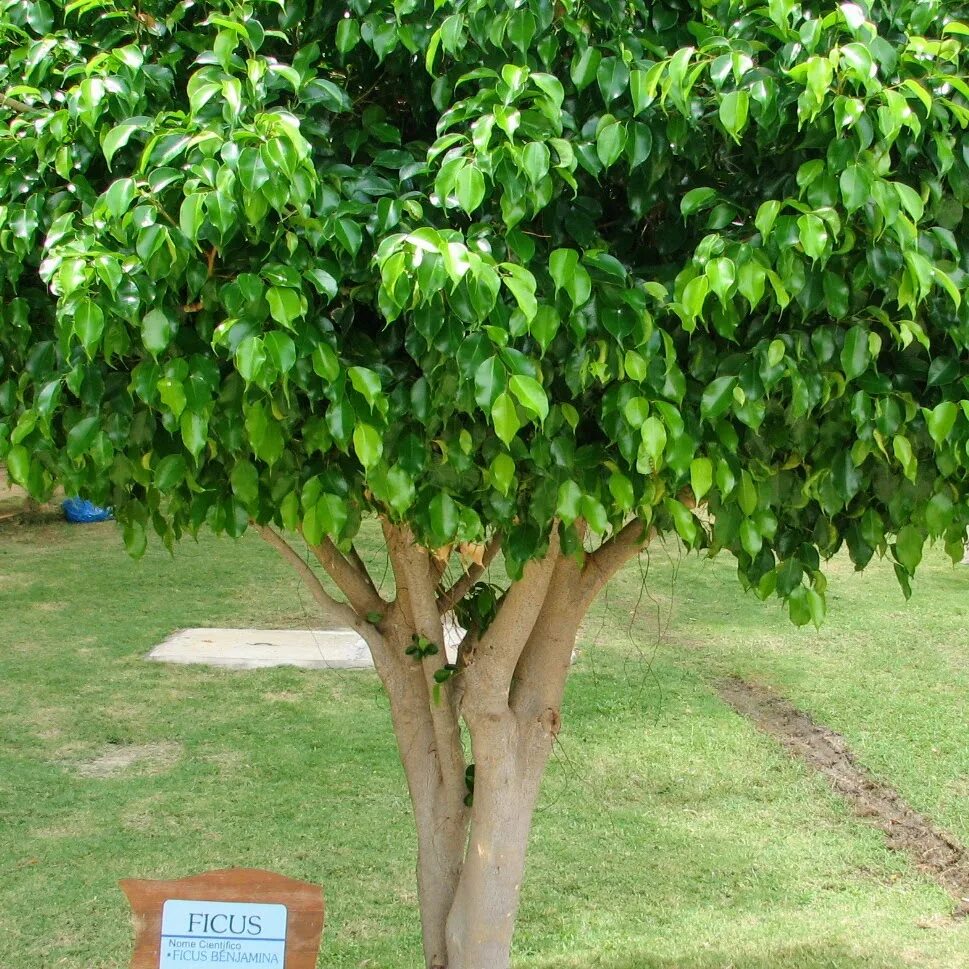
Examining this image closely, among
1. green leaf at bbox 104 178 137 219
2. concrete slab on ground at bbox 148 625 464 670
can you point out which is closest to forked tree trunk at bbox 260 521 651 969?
green leaf at bbox 104 178 137 219

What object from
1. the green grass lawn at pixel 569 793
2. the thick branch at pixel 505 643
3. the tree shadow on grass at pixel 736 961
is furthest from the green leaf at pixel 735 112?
the tree shadow on grass at pixel 736 961

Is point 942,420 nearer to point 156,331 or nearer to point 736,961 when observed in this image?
point 156,331

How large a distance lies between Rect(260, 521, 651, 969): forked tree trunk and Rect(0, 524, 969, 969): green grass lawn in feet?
1.36

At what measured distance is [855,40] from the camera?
1.78 m

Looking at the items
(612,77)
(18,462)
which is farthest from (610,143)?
(18,462)

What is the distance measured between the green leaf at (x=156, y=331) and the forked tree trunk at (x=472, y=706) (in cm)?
125

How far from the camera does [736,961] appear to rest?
4.33 meters

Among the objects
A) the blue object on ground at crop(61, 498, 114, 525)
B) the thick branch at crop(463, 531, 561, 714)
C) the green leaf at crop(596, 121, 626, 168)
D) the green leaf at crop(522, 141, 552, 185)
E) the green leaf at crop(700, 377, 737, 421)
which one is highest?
the green leaf at crop(596, 121, 626, 168)

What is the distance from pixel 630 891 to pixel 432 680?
2.21m

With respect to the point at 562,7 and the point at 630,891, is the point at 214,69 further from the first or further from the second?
the point at 630,891

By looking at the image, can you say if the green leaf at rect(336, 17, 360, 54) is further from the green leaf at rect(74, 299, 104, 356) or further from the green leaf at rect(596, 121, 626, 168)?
the green leaf at rect(74, 299, 104, 356)

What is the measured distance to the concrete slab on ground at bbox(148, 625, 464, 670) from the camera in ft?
26.0

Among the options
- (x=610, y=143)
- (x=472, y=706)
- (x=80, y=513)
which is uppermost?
(x=610, y=143)

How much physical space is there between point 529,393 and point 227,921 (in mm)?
1747
